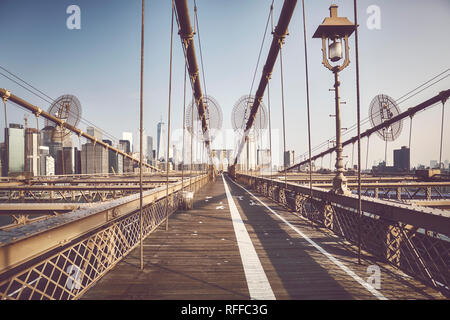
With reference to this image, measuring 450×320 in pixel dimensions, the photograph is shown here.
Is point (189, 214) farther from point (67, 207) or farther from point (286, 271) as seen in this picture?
point (286, 271)

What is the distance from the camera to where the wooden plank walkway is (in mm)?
3684

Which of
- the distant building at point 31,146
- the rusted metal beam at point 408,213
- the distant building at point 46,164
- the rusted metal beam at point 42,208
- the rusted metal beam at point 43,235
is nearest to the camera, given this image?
the rusted metal beam at point 43,235

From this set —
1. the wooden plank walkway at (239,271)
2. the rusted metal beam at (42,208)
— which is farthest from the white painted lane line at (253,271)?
the rusted metal beam at (42,208)

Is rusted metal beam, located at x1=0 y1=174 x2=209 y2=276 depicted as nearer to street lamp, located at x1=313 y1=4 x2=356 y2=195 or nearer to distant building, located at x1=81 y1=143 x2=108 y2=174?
street lamp, located at x1=313 y1=4 x2=356 y2=195

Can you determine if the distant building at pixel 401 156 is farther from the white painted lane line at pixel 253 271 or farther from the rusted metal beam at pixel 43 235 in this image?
the rusted metal beam at pixel 43 235

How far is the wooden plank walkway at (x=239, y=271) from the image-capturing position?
3.68 m

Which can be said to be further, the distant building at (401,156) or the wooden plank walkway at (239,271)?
the distant building at (401,156)

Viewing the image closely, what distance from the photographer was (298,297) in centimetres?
360

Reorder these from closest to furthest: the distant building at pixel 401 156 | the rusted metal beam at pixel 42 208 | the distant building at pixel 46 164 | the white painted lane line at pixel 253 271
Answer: the white painted lane line at pixel 253 271 → the rusted metal beam at pixel 42 208 → the distant building at pixel 401 156 → the distant building at pixel 46 164

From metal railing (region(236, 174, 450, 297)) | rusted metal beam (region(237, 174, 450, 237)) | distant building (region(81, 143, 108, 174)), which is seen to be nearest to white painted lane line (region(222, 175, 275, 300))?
metal railing (region(236, 174, 450, 297))

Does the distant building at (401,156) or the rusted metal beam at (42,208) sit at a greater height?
the distant building at (401,156)

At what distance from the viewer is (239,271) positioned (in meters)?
4.45

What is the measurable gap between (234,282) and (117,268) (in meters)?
2.48
